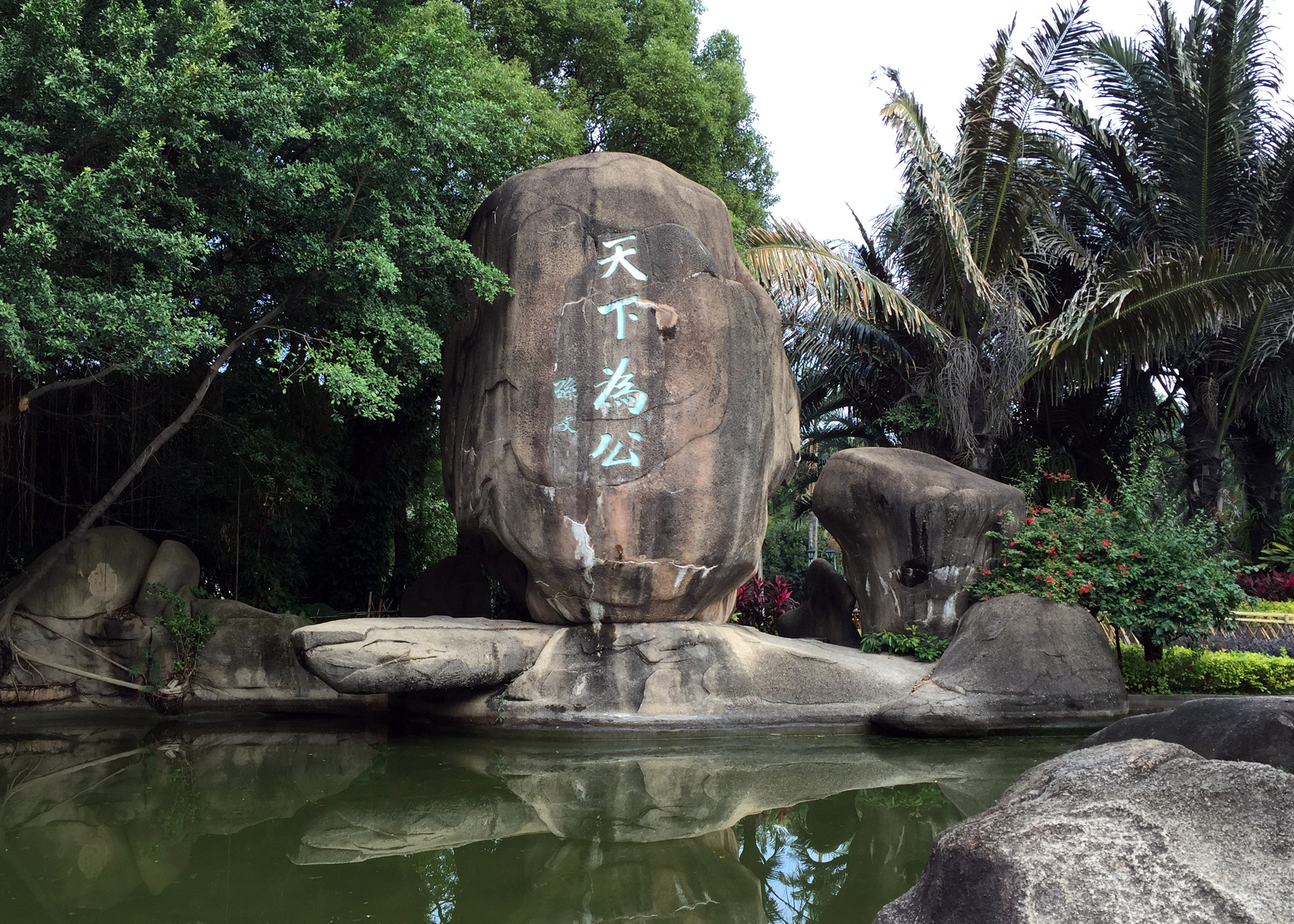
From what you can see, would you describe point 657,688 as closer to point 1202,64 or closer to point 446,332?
point 446,332

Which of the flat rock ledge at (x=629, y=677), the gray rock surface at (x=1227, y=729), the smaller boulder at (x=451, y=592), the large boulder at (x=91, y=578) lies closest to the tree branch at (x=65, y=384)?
the large boulder at (x=91, y=578)

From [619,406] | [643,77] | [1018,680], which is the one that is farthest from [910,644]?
[643,77]

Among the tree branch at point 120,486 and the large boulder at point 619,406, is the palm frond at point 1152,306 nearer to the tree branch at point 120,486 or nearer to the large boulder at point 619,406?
the large boulder at point 619,406

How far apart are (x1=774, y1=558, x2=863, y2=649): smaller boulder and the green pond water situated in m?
2.62

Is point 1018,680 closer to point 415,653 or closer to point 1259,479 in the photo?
point 415,653

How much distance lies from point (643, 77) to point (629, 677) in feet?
28.2

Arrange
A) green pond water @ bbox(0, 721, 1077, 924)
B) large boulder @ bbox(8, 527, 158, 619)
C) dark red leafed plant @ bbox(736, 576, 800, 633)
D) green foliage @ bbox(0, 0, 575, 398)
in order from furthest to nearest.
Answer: dark red leafed plant @ bbox(736, 576, 800, 633)
large boulder @ bbox(8, 527, 158, 619)
green foliage @ bbox(0, 0, 575, 398)
green pond water @ bbox(0, 721, 1077, 924)

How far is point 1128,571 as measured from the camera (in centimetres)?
839

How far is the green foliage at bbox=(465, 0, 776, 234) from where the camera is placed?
1330 centimetres

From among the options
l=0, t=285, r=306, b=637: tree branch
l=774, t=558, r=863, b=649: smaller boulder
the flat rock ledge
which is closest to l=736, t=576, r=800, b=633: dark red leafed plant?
l=774, t=558, r=863, b=649: smaller boulder

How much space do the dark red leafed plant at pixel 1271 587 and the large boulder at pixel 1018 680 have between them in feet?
22.9

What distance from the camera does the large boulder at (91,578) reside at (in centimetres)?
883

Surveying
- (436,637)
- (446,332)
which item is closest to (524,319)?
(446,332)

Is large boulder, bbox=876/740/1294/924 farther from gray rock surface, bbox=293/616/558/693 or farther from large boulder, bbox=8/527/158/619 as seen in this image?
large boulder, bbox=8/527/158/619
